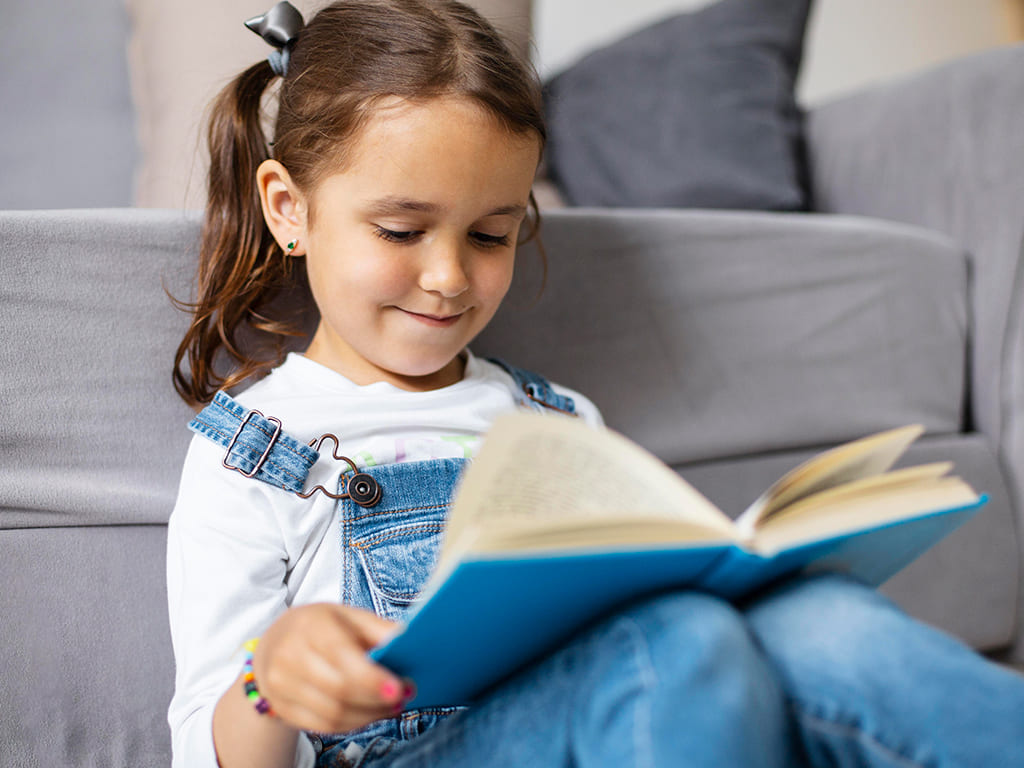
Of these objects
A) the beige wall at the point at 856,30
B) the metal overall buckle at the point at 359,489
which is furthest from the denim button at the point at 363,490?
the beige wall at the point at 856,30

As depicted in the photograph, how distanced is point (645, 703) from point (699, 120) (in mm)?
1055

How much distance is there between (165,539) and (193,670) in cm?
20

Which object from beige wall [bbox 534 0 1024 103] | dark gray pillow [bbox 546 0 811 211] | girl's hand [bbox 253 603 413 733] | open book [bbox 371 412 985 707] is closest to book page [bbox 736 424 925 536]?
open book [bbox 371 412 985 707]

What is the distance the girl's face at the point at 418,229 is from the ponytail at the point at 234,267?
68mm

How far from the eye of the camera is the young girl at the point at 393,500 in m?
0.39

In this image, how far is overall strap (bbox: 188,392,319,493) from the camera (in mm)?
606

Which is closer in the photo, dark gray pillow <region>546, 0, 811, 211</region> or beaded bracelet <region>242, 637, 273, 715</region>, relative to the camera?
beaded bracelet <region>242, 637, 273, 715</region>

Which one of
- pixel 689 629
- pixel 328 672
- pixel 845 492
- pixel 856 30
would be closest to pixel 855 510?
pixel 845 492

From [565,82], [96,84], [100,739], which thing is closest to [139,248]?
[100,739]

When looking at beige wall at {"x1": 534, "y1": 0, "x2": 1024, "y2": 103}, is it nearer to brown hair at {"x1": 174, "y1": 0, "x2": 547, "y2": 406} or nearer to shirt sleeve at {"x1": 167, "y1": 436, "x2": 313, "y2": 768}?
brown hair at {"x1": 174, "y1": 0, "x2": 547, "y2": 406}

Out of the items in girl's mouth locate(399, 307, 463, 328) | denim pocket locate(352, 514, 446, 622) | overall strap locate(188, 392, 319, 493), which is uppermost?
girl's mouth locate(399, 307, 463, 328)

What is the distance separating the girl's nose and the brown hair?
0.36 ft

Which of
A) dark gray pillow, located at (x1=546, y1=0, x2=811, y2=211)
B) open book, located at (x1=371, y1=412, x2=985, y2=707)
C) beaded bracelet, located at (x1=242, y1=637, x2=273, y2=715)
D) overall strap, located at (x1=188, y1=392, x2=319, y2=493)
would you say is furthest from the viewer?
dark gray pillow, located at (x1=546, y1=0, x2=811, y2=211)

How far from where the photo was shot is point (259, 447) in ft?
2.00
